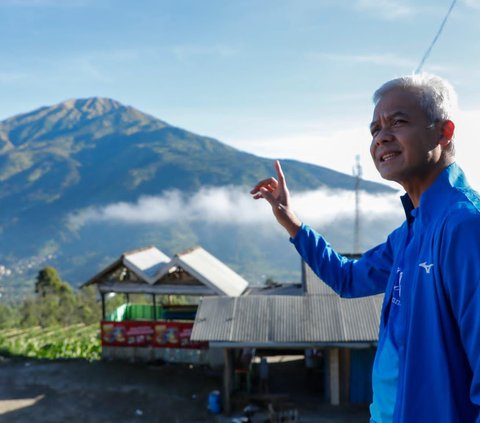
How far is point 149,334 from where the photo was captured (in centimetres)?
1839

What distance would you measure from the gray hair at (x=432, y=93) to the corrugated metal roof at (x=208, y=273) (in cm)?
1589

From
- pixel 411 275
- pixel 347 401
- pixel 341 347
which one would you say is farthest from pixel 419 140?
pixel 347 401

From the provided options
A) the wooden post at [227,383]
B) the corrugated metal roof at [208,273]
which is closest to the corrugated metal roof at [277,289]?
the corrugated metal roof at [208,273]

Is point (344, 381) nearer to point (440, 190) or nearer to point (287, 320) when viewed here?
point (287, 320)

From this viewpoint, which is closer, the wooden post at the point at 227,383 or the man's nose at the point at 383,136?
the man's nose at the point at 383,136

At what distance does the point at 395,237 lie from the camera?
2.34 m

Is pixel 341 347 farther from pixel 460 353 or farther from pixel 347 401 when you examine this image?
pixel 460 353

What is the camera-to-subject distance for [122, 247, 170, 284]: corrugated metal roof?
60.4ft

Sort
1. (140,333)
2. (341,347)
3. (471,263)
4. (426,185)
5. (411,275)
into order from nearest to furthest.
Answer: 1. (471,263)
2. (411,275)
3. (426,185)
4. (341,347)
5. (140,333)

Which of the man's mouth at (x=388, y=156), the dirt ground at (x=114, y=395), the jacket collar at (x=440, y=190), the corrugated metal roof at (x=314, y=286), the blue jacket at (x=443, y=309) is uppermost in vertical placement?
the man's mouth at (x=388, y=156)

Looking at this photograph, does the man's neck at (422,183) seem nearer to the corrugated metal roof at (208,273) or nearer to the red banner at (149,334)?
the corrugated metal roof at (208,273)

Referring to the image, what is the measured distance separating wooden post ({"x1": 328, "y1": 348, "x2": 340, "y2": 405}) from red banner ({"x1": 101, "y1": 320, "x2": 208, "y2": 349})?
18.9 feet

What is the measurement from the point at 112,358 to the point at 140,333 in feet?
4.92

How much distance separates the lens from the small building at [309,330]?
41.6 ft
